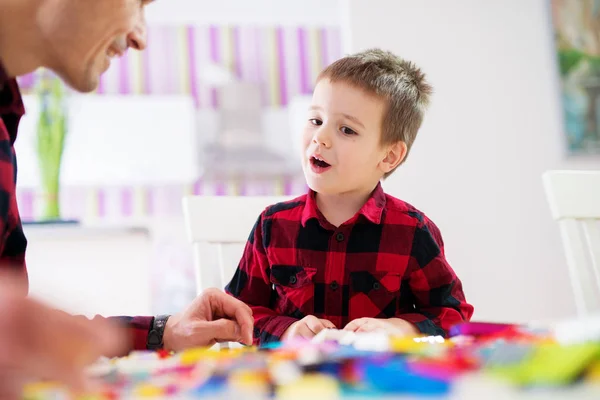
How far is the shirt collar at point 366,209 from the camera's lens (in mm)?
1323

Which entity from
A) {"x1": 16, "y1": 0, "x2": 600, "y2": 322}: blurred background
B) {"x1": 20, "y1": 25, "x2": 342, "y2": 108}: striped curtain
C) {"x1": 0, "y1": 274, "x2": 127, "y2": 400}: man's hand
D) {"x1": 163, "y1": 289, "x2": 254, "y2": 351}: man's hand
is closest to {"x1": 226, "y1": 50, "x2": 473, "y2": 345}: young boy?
{"x1": 163, "y1": 289, "x2": 254, "y2": 351}: man's hand

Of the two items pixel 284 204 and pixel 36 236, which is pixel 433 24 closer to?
pixel 284 204

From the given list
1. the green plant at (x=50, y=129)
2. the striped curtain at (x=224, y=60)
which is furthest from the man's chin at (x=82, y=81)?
the striped curtain at (x=224, y=60)

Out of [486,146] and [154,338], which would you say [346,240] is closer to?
[154,338]

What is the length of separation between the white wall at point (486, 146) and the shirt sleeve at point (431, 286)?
1279 millimetres

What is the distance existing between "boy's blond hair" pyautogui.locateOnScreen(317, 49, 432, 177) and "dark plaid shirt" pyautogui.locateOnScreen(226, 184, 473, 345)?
18 cm

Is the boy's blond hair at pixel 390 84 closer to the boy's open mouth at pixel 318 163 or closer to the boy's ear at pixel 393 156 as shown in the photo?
the boy's ear at pixel 393 156

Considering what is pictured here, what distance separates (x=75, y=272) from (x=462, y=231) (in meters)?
1.57

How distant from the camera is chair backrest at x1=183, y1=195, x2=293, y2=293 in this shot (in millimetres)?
1338

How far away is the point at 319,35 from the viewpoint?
492 centimetres

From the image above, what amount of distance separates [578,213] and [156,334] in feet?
2.91

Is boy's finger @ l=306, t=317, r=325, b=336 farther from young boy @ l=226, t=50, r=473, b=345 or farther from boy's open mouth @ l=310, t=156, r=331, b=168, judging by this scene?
boy's open mouth @ l=310, t=156, r=331, b=168

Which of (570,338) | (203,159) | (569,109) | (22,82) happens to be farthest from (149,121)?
(570,338)

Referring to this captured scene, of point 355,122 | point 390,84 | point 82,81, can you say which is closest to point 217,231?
point 355,122
